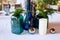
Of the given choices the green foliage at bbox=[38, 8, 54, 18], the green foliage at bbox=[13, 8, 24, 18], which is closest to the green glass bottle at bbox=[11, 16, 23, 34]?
the green foliage at bbox=[13, 8, 24, 18]

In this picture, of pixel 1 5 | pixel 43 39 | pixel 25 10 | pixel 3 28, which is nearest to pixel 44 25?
pixel 43 39

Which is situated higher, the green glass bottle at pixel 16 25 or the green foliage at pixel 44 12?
the green foliage at pixel 44 12

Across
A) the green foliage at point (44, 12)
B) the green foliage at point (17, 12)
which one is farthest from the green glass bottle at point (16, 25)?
the green foliage at point (44, 12)

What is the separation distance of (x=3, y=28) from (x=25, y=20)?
236mm

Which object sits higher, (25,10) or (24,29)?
(25,10)

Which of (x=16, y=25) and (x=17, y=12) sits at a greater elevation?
(x=17, y=12)

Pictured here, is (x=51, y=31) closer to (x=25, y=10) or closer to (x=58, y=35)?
(x=58, y=35)

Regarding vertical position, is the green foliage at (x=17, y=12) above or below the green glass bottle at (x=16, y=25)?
above

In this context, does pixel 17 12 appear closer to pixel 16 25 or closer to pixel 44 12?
pixel 16 25

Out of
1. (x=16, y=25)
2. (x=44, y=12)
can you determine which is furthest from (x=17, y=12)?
(x=44, y=12)

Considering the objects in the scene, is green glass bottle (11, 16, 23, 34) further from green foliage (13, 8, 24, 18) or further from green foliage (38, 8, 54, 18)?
green foliage (38, 8, 54, 18)

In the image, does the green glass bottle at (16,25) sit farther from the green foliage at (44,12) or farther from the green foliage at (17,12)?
the green foliage at (44,12)

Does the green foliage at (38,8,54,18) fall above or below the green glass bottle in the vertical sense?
above

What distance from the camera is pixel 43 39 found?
0.94 metres
